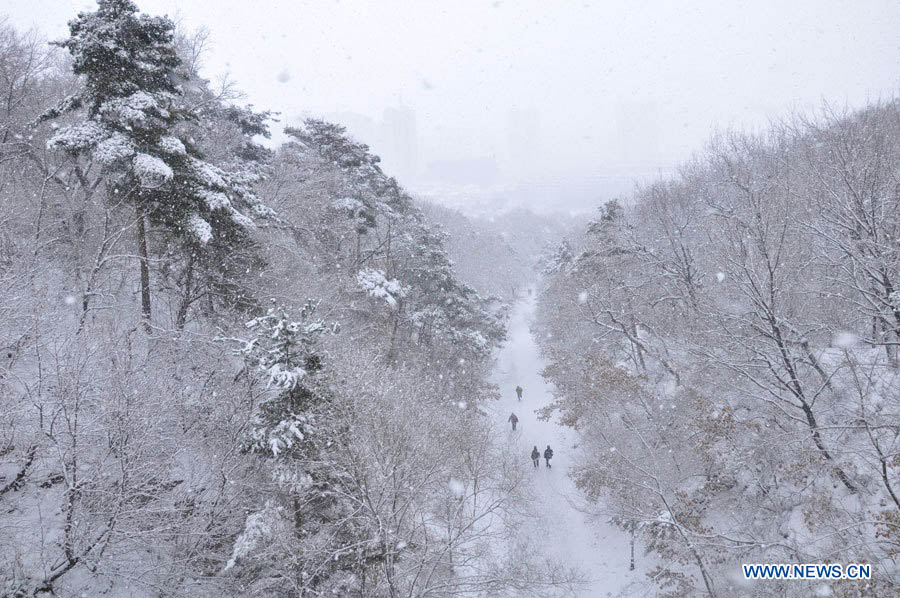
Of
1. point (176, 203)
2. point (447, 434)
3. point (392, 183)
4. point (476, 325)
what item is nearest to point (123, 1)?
point (176, 203)

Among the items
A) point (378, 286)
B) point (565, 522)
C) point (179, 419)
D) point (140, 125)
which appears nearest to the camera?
point (140, 125)

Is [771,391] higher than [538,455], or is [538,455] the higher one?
[771,391]

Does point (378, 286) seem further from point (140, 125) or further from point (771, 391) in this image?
point (771, 391)

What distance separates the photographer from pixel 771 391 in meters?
8.49

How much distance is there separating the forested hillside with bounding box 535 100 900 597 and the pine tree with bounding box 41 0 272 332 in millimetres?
12014

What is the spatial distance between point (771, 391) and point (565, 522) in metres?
12.3

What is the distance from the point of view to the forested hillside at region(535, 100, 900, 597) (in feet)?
27.4

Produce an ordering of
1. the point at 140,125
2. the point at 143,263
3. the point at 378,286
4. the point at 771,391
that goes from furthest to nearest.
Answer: the point at 378,286 < the point at 143,263 < the point at 140,125 < the point at 771,391

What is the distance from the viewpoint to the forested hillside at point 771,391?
835cm

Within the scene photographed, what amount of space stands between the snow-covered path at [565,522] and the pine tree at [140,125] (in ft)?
47.8

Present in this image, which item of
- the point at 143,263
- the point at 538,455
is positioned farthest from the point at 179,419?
the point at 538,455

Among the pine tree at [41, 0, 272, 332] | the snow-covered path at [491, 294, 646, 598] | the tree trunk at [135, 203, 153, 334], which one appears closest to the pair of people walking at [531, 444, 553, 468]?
the snow-covered path at [491, 294, 646, 598]

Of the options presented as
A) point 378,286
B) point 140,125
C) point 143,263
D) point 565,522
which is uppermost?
point 140,125

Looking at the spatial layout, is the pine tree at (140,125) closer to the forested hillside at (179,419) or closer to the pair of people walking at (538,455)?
the forested hillside at (179,419)
